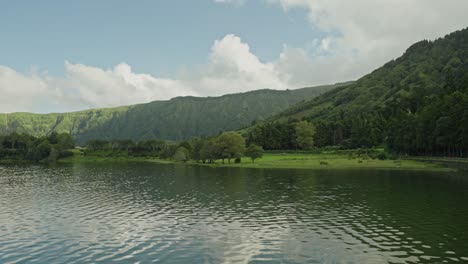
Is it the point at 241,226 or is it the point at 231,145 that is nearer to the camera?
the point at 241,226

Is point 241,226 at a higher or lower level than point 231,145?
lower

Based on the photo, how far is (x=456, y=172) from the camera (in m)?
117

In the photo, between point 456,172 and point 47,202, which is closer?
point 47,202

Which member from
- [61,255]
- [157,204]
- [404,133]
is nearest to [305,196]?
[157,204]

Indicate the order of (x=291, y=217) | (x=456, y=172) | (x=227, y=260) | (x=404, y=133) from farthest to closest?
(x=404, y=133) → (x=456, y=172) → (x=291, y=217) → (x=227, y=260)

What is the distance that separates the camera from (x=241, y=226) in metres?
49.2

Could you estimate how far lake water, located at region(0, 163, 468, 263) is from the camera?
3672cm

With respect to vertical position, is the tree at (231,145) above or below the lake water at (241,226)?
above

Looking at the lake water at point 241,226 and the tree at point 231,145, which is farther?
the tree at point 231,145

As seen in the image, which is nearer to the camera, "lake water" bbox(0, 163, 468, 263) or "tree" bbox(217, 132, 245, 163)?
"lake water" bbox(0, 163, 468, 263)

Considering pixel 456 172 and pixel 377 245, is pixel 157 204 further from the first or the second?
pixel 456 172

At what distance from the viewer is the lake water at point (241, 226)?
36.7m

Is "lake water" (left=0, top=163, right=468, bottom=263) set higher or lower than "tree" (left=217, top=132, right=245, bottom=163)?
lower

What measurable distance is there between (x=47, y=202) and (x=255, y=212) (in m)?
43.6
